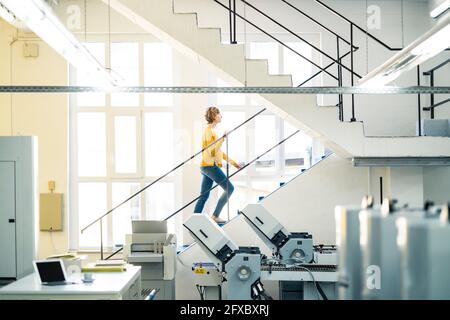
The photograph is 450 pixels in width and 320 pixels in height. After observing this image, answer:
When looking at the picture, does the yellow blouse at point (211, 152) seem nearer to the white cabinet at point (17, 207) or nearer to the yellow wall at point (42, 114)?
the white cabinet at point (17, 207)

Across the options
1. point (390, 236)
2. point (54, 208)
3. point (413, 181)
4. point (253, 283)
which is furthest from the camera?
point (54, 208)

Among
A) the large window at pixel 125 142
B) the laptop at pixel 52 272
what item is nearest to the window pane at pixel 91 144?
the large window at pixel 125 142

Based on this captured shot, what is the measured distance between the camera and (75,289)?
361 centimetres

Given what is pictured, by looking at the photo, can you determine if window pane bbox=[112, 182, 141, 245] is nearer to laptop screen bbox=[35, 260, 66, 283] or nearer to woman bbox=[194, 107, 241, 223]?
woman bbox=[194, 107, 241, 223]

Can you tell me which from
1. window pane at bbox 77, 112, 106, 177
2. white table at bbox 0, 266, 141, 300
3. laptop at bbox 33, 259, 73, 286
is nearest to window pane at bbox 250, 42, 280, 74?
window pane at bbox 77, 112, 106, 177

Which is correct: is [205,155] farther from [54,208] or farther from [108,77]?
[54,208]

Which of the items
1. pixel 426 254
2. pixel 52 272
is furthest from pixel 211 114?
pixel 426 254

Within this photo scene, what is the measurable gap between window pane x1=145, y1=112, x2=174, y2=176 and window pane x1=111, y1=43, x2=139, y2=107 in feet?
1.30

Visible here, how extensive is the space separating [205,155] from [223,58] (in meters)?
1.47

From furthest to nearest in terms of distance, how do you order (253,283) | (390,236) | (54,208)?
1. (54,208)
2. (253,283)
3. (390,236)

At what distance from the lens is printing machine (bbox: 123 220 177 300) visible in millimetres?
5641

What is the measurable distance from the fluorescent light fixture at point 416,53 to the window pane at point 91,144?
4.46m

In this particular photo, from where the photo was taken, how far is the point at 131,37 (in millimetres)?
7637
